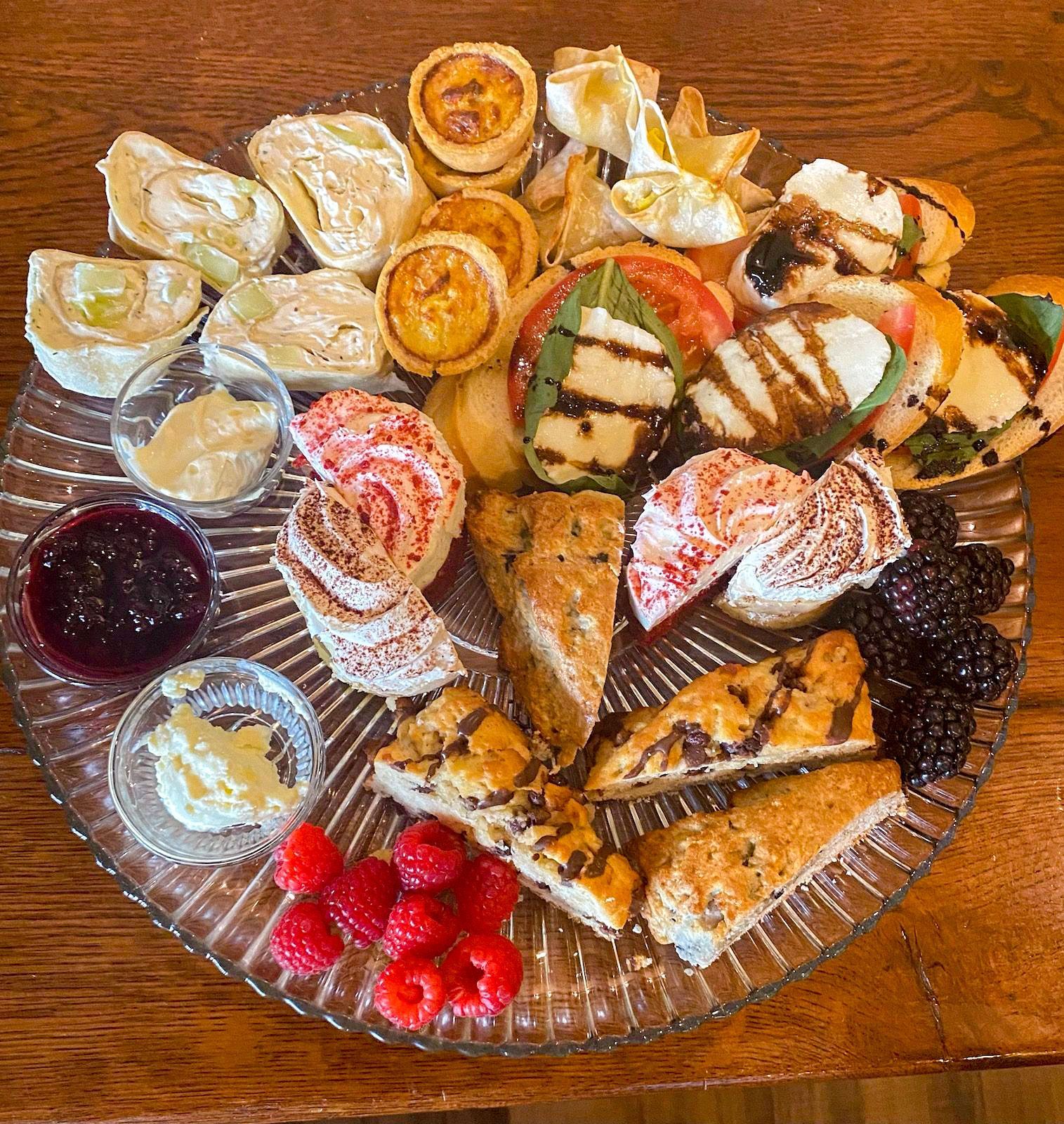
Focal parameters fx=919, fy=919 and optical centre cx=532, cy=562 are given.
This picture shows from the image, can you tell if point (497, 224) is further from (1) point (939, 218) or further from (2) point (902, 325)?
(1) point (939, 218)

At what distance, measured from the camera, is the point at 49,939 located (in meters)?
2.11

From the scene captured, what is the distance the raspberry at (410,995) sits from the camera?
1.78 metres

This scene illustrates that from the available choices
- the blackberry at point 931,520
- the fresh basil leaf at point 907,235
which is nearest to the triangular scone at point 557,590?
the blackberry at point 931,520

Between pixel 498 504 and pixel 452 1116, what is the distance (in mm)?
1719

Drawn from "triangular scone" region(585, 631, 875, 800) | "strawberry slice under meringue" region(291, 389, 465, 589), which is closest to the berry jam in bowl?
"strawberry slice under meringue" region(291, 389, 465, 589)

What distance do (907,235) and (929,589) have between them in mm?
920

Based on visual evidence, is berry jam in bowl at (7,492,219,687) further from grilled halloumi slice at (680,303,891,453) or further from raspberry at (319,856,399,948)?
grilled halloumi slice at (680,303,891,453)

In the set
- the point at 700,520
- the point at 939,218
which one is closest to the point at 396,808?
the point at 700,520

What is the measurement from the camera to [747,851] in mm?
1946

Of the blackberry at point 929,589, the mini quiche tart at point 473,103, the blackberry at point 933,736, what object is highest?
the mini quiche tart at point 473,103

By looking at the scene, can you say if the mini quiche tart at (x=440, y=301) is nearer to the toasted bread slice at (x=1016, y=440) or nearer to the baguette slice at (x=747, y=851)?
the toasted bread slice at (x=1016, y=440)

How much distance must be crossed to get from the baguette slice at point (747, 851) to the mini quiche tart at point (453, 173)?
1600 mm

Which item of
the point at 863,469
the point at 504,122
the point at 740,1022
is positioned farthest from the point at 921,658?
the point at 504,122

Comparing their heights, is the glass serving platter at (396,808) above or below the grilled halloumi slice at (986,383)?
below
